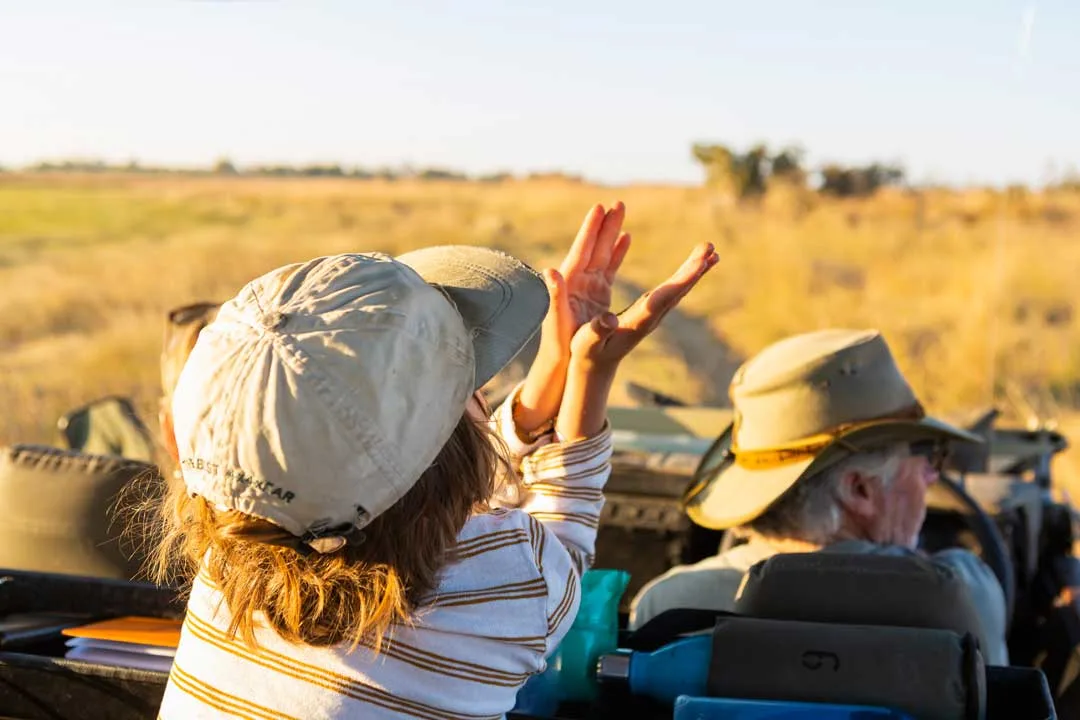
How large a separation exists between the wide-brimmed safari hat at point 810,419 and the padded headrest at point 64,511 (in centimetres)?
129

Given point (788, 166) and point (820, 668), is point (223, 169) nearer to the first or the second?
point (788, 166)

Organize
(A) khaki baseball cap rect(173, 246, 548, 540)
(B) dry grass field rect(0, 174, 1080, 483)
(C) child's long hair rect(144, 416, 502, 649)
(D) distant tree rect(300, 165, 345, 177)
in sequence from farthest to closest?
(D) distant tree rect(300, 165, 345, 177) < (B) dry grass field rect(0, 174, 1080, 483) < (C) child's long hair rect(144, 416, 502, 649) < (A) khaki baseball cap rect(173, 246, 548, 540)

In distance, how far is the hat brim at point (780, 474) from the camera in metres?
2.60

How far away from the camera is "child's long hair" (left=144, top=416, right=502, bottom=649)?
1.49m

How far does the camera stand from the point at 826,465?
2611 mm

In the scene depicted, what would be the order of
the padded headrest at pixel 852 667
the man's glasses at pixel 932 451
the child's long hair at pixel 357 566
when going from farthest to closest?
the man's glasses at pixel 932 451 → the padded headrest at pixel 852 667 → the child's long hair at pixel 357 566

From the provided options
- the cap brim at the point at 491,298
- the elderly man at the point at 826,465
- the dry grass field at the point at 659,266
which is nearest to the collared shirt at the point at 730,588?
the elderly man at the point at 826,465

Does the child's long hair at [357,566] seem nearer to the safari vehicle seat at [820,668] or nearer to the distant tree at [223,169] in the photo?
the safari vehicle seat at [820,668]

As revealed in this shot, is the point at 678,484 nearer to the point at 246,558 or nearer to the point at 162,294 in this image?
the point at 246,558

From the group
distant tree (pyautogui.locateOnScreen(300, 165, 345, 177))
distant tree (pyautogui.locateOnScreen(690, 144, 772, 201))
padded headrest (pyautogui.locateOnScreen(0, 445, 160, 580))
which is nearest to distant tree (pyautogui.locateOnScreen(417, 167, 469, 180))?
distant tree (pyautogui.locateOnScreen(300, 165, 345, 177))

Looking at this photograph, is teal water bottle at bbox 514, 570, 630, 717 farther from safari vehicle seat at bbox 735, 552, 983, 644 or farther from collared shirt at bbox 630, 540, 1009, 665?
collared shirt at bbox 630, 540, 1009, 665

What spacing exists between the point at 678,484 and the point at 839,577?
1.43 meters

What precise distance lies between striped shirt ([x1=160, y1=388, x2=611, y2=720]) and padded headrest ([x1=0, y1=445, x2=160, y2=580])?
1.11 m

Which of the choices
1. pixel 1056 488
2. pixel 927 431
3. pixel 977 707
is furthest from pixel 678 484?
pixel 1056 488
